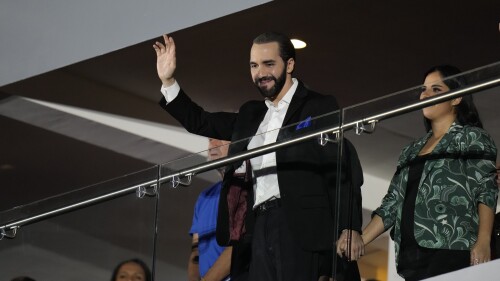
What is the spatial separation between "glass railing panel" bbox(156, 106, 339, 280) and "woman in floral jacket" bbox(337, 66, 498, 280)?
22 cm

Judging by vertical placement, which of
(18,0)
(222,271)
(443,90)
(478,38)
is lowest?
(222,271)

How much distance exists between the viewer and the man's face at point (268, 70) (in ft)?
24.7

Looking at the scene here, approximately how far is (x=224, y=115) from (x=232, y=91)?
3.42m

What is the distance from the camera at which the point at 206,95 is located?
11523 millimetres

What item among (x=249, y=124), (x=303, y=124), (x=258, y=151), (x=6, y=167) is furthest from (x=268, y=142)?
(x=6, y=167)

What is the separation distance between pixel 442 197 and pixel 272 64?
1326mm

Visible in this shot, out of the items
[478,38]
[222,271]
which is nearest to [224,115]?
[222,271]

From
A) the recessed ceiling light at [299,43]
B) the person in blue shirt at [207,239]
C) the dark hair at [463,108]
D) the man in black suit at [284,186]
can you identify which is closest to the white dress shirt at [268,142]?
the man in black suit at [284,186]

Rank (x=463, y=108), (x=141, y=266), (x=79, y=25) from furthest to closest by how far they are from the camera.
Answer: (x=79, y=25) < (x=141, y=266) < (x=463, y=108)

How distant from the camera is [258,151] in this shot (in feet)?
24.2

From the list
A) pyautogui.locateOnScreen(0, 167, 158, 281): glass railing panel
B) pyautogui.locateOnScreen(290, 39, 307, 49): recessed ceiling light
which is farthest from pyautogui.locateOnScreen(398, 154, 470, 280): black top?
pyautogui.locateOnScreen(290, 39, 307, 49): recessed ceiling light

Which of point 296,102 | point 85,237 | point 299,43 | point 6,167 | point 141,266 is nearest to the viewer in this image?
point 296,102

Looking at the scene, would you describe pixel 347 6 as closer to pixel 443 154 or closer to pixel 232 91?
pixel 232 91

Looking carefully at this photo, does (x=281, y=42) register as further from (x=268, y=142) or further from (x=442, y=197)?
(x=442, y=197)
